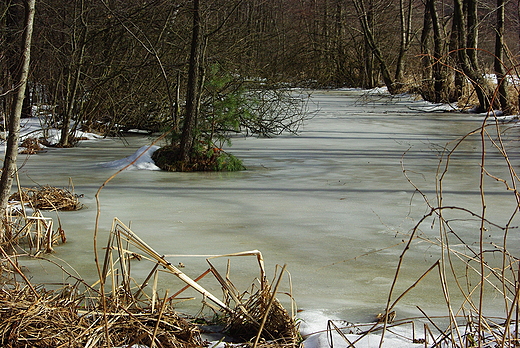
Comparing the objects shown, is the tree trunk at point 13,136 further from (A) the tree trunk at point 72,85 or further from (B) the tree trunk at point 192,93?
(A) the tree trunk at point 72,85

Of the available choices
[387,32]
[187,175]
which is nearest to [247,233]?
[187,175]

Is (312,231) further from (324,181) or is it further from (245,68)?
(245,68)

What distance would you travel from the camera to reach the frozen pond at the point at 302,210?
4737 millimetres

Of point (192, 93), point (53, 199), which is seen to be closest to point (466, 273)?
point (53, 199)

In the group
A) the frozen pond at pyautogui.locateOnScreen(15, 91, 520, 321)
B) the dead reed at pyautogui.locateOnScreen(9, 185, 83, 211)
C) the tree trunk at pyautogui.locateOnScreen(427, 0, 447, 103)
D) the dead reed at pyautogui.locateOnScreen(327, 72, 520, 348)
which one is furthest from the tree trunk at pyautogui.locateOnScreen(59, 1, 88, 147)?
the tree trunk at pyautogui.locateOnScreen(427, 0, 447, 103)

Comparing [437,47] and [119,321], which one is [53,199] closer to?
[119,321]

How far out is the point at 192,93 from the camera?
9.88 meters

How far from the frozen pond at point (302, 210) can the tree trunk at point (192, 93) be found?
580mm

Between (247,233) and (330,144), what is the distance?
7.26 meters

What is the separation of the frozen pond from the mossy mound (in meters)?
0.30

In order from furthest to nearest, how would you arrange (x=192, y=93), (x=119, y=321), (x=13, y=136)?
(x=192, y=93)
(x=13, y=136)
(x=119, y=321)

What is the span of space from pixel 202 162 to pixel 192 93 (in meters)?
1.07

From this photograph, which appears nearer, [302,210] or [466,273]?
[466,273]

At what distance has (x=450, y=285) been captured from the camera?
181 inches
